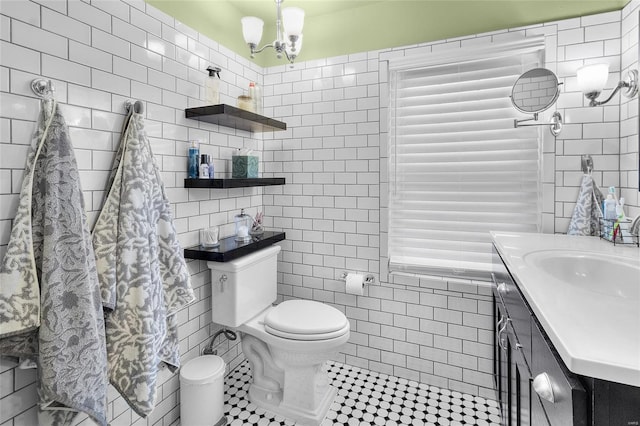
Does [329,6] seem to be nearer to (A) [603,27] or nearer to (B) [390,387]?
(A) [603,27]

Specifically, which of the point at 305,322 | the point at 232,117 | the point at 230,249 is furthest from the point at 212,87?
the point at 305,322

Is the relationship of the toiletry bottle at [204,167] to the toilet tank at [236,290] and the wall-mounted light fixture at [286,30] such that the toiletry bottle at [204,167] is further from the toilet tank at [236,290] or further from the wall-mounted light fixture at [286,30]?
the wall-mounted light fixture at [286,30]

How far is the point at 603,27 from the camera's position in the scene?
1729 mm

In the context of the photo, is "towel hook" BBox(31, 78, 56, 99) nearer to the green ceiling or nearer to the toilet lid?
the green ceiling

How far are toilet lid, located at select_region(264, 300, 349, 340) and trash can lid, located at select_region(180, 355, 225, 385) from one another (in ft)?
1.10

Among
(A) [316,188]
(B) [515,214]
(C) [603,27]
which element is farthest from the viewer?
(A) [316,188]

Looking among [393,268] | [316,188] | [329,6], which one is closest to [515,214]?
[393,268]

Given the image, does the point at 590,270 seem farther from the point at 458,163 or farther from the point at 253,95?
the point at 253,95

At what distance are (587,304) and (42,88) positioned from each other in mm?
1832

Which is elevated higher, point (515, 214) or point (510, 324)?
point (515, 214)

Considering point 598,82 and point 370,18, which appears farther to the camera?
point 370,18

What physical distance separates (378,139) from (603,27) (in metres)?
1.29

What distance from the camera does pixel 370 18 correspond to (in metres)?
2.21

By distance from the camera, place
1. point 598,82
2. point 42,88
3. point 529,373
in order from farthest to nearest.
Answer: point 598,82 < point 42,88 < point 529,373
